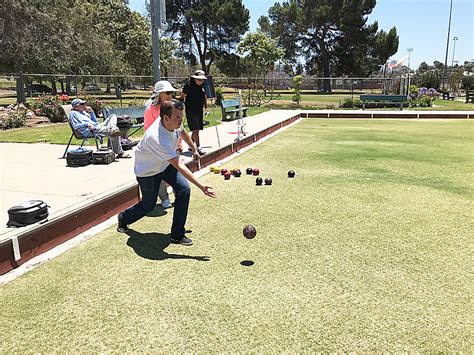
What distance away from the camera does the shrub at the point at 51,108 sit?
15.3 m

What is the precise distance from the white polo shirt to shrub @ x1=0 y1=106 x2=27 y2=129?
11.6 metres

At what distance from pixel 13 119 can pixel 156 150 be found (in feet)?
39.1

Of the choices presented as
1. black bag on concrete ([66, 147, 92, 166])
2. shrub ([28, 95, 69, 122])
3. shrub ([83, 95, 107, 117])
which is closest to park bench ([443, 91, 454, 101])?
shrub ([83, 95, 107, 117])

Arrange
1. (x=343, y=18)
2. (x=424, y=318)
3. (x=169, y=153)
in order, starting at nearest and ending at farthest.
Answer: (x=424, y=318) < (x=169, y=153) < (x=343, y=18)

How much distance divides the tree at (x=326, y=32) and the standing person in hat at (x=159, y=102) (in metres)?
43.9

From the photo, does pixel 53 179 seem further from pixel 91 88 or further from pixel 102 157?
pixel 91 88

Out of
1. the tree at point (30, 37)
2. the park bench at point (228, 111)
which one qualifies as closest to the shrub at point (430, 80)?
the park bench at point (228, 111)

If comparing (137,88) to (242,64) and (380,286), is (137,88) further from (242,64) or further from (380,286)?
(242,64)

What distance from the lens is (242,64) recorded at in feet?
182

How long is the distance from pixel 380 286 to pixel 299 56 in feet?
191

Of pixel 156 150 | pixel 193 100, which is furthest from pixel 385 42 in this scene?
pixel 156 150

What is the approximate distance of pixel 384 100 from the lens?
21.9 meters

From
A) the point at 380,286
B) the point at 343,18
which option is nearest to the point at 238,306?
the point at 380,286

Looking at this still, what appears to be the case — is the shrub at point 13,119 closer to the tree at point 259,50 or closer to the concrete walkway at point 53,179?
the concrete walkway at point 53,179
